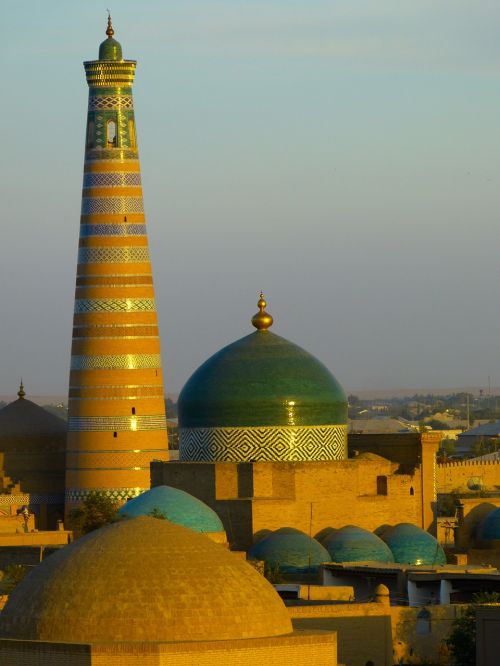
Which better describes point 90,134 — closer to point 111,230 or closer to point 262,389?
point 111,230

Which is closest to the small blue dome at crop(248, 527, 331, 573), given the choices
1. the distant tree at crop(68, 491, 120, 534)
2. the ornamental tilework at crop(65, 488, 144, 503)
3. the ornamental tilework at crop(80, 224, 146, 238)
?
the distant tree at crop(68, 491, 120, 534)

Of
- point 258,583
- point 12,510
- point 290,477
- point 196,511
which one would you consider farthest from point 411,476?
point 258,583

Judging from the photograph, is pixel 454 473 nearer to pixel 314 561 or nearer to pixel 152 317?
pixel 152 317

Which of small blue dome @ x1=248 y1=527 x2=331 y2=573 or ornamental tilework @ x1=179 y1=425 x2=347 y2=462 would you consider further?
ornamental tilework @ x1=179 y1=425 x2=347 y2=462

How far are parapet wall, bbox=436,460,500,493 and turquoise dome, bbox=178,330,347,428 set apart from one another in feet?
31.4

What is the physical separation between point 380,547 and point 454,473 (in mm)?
13019

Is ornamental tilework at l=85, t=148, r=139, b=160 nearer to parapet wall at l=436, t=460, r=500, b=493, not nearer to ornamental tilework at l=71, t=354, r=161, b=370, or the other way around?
ornamental tilework at l=71, t=354, r=161, b=370

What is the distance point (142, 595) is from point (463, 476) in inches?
1031

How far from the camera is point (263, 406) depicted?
34.7 m

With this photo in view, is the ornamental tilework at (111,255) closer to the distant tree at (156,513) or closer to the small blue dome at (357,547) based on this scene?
the small blue dome at (357,547)

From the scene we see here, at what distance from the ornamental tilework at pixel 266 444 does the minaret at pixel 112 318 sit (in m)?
6.84

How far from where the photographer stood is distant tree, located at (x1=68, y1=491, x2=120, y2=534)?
1380 inches

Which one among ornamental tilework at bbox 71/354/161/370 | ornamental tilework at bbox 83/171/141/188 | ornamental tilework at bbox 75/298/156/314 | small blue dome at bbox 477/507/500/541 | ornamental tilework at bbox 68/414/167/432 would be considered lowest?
small blue dome at bbox 477/507/500/541

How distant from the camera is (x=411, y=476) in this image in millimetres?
35844
